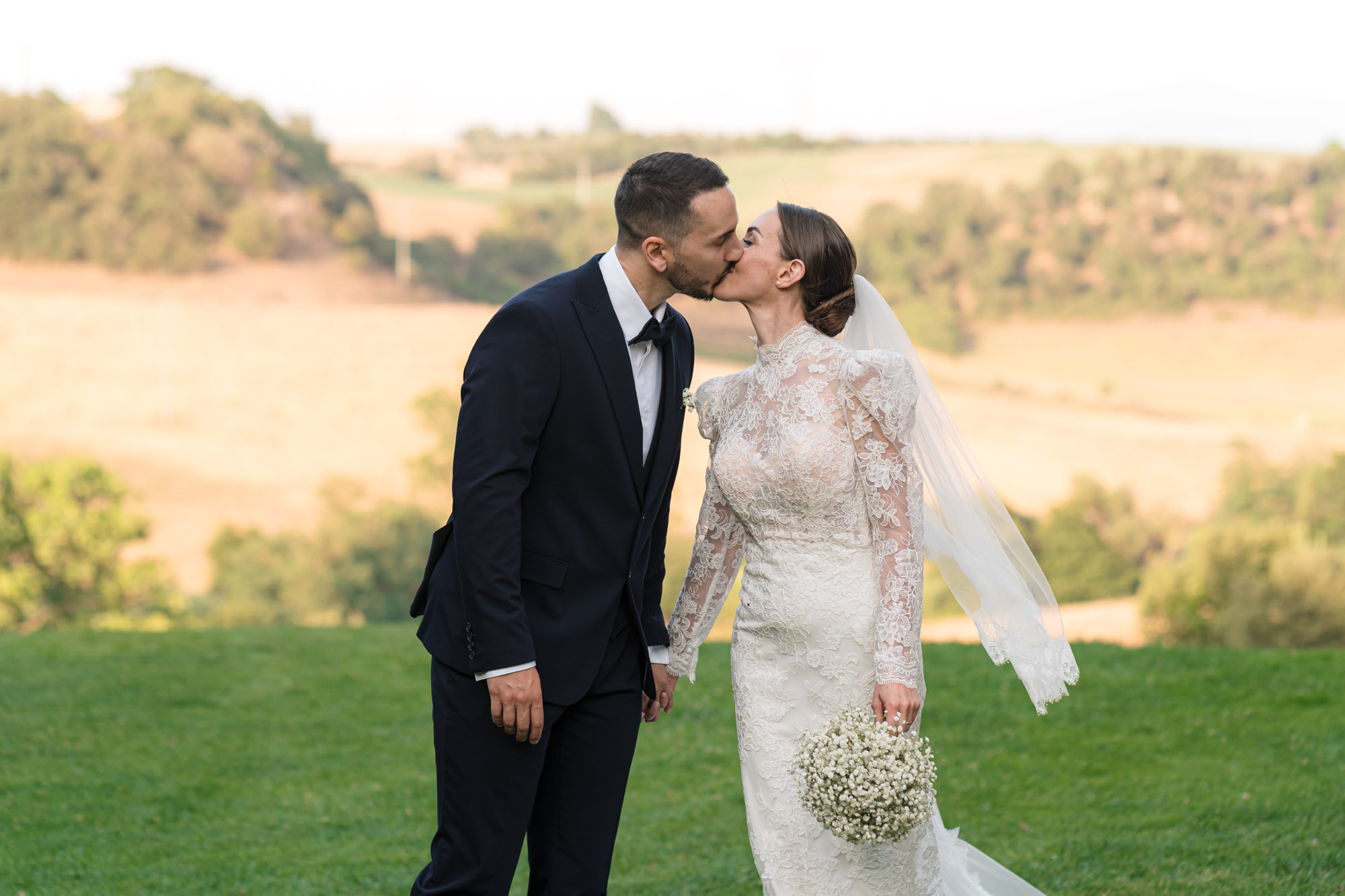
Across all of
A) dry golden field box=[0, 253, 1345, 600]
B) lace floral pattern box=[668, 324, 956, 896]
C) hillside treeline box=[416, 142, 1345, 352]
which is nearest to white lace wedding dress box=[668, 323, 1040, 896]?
lace floral pattern box=[668, 324, 956, 896]

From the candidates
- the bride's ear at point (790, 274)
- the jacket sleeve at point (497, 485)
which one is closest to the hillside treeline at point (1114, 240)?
the bride's ear at point (790, 274)

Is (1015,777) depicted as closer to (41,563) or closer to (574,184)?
(41,563)

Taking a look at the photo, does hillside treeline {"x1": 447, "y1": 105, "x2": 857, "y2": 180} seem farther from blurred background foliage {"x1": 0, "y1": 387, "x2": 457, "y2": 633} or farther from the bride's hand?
the bride's hand

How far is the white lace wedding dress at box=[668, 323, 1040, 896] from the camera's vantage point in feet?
9.83

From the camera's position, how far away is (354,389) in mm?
42906

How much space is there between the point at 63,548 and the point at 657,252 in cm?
2632

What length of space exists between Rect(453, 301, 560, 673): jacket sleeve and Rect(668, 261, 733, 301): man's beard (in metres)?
0.41

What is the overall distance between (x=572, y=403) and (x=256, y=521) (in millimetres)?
38135

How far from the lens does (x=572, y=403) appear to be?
8.96ft

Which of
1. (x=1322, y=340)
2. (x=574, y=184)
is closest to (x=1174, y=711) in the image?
(x=1322, y=340)

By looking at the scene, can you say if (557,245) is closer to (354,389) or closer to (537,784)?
(354,389)

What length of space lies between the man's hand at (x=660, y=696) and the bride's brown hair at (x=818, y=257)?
41.0 inches

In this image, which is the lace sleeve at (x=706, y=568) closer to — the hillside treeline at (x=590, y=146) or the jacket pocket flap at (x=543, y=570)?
the jacket pocket flap at (x=543, y=570)

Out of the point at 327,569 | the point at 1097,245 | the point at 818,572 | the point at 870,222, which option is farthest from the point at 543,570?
the point at 1097,245
